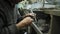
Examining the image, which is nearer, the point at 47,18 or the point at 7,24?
the point at 7,24

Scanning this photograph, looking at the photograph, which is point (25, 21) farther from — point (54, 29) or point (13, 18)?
point (54, 29)

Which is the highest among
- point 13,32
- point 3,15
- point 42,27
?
point 3,15

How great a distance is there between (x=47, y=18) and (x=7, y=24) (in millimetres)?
930

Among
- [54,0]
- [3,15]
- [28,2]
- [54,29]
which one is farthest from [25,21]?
[28,2]

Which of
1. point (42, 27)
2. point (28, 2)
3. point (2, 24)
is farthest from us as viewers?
point (28, 2)

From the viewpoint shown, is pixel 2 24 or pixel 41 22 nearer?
pixel 2 24

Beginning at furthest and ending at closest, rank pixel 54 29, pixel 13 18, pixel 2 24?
pixel 54 29 < pixel 13 18 < pixel 2 24

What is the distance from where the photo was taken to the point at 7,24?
0.99 meters

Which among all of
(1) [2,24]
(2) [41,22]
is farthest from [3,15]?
(2) [41,22]

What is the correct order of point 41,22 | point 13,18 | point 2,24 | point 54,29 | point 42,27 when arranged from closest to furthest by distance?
1. point 2,24
2. point 13,18
3. point 54,29
4. point 42,27
5. point 41,22

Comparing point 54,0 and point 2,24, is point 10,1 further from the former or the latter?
point 54,0

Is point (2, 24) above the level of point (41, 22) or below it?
above

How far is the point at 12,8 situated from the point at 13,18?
0.07 metres

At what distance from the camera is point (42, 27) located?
166 cm
